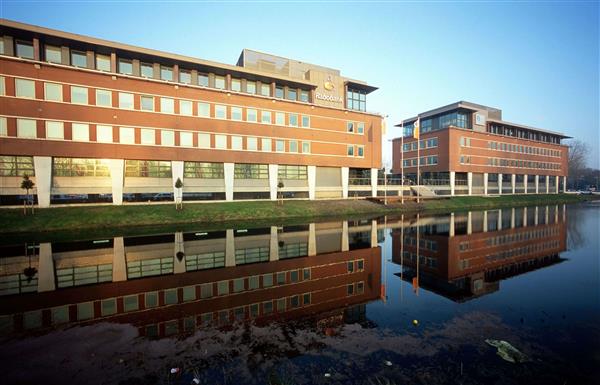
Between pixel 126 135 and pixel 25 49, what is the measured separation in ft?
45.8

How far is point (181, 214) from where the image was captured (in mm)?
30250

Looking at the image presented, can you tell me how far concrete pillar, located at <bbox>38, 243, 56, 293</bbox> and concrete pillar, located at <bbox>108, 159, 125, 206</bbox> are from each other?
15882 mm

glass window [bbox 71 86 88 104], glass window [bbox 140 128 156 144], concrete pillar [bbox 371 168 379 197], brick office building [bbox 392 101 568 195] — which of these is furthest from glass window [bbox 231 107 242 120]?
brick office building [bbox 392 101 568 195]

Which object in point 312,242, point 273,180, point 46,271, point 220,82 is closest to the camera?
point 46,271

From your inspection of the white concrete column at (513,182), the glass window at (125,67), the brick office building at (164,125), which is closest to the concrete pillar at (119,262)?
the brick office building at (164,125)

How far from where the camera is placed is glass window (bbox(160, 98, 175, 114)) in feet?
117

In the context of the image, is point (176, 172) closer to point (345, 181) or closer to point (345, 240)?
point (345, 240)

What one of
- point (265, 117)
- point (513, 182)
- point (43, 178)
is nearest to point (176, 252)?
point (43, 178)

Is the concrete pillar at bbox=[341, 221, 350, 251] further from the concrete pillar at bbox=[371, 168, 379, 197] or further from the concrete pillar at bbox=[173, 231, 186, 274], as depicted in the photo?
the concrete pillar at bbox=[371, 168, 379, 197]

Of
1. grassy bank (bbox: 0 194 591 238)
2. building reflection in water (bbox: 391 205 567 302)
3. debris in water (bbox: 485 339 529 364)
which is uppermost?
grassy bank (bbox: 0 194 591 238)

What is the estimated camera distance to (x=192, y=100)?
37.3 m

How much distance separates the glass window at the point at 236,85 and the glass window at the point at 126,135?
1548 centimetres

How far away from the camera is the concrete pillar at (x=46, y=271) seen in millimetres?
10898

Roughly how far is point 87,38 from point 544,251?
4885 cm
